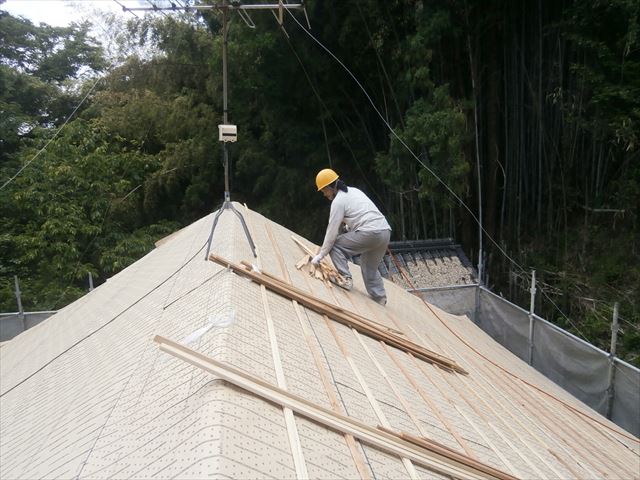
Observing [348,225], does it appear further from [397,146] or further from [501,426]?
[397,146]

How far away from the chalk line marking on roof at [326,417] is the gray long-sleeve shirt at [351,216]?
2.25 meters

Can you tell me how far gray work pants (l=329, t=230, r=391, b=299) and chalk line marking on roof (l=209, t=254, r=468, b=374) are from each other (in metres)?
0.90

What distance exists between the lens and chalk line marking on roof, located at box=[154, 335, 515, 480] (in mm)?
1575

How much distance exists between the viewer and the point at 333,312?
118 inches

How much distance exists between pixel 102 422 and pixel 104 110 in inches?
534

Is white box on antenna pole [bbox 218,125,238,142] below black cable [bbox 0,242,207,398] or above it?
above

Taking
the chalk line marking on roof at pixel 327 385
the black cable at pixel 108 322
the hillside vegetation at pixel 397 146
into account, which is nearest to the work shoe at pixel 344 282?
the chalk line marking on roof at pixel 327 385

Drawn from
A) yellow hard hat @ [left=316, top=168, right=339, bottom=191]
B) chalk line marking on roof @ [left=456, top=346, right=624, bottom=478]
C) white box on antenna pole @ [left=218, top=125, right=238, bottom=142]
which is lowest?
chalk line marking on roof @ [left=456, top=346, right=624, bottom=478]

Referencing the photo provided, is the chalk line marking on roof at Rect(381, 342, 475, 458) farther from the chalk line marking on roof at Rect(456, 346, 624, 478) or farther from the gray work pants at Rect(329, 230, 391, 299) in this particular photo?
the gray work pants at Rect(329, 230, 391, 299)

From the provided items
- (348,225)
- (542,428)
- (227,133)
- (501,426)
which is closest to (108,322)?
(227,133)

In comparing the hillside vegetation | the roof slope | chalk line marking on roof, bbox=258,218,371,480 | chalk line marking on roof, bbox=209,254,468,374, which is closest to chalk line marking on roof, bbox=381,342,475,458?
the roof slope

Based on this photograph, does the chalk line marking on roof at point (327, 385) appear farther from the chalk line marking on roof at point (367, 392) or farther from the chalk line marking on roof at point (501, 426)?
the chalk line marking on roof at point (501, 426)

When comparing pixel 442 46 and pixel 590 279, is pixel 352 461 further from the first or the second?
pixel 442 46

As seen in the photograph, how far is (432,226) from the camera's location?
892 cm
